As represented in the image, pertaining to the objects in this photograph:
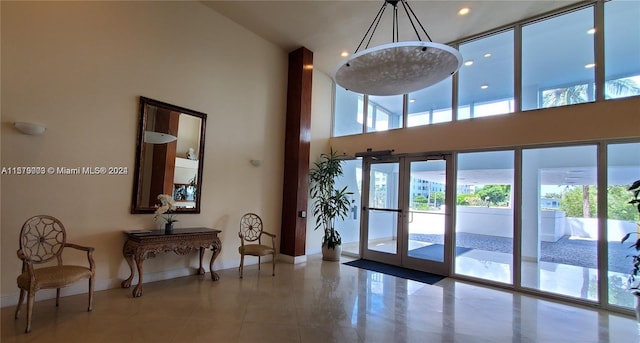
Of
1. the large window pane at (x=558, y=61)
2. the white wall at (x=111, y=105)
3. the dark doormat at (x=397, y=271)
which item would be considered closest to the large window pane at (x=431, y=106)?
the large window pane at (x=558, y=61)

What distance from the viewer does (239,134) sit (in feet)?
17.3

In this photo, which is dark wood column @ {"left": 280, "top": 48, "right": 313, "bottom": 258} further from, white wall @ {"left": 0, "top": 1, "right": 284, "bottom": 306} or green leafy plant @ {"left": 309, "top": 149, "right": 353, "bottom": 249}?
white wall @ {"left": 0, "top": 1, "right": 284, "bottom": 306}

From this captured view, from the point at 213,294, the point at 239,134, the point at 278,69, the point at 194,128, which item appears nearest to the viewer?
the point at 213,294

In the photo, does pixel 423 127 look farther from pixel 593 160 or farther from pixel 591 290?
pixel 591 290

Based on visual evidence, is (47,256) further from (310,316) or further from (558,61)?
(558,61)

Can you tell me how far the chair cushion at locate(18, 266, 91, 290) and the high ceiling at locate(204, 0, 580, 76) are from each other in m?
4.18

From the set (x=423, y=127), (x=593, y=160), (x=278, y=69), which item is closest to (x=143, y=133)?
(x=278, y=69)

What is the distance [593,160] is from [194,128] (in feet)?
19.1

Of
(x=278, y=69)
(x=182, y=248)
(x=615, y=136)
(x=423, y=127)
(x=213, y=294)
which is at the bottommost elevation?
(x=213, y=294)

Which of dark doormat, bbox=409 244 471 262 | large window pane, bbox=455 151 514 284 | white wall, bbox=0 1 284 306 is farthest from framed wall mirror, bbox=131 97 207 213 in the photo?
large window pane, bbox=455 151 514 284

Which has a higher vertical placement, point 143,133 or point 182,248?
point 143,133

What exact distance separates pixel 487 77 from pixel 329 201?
372 cm

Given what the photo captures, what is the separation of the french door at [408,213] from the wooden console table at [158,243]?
3.28 meters

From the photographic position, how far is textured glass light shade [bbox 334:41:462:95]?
280 cm
